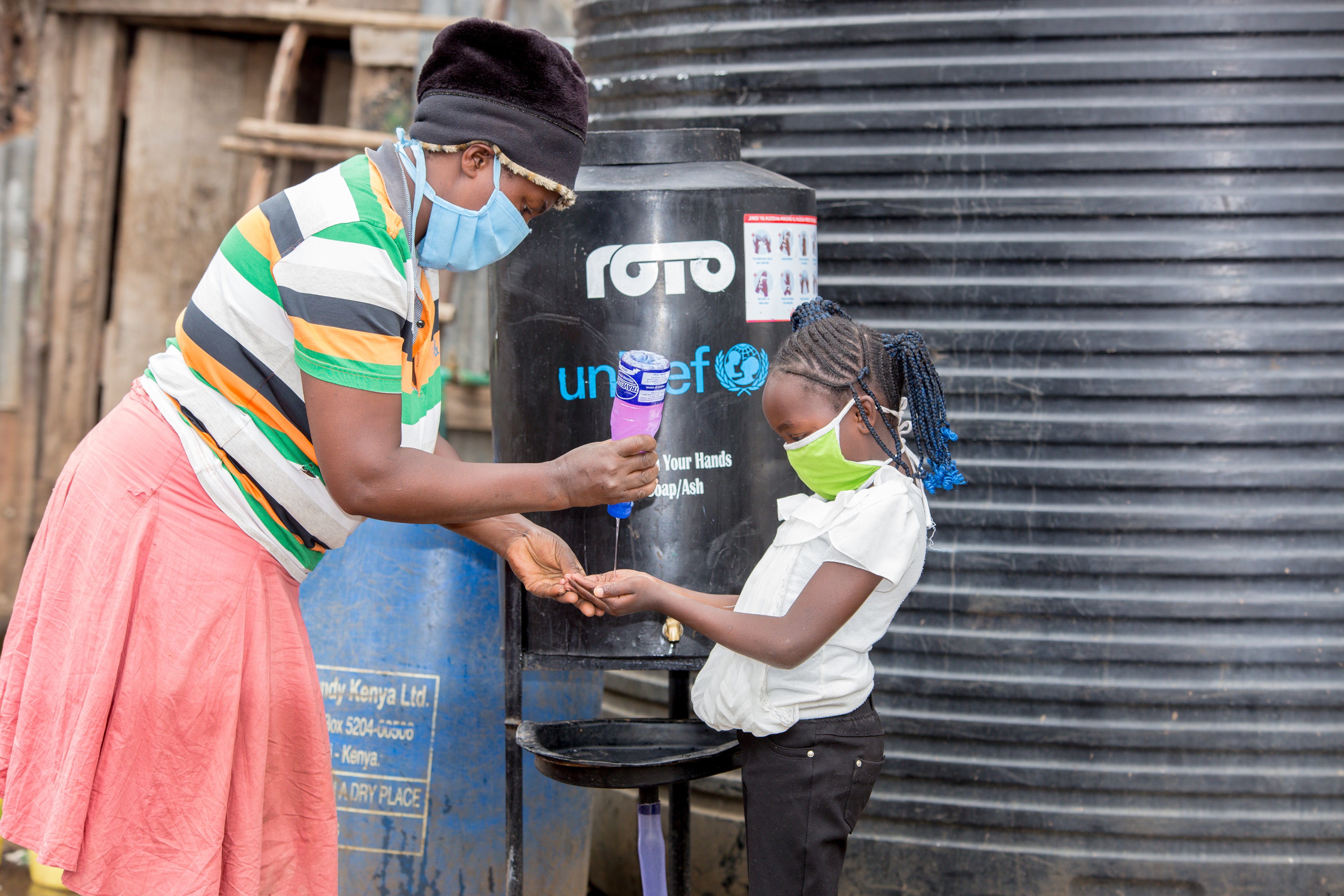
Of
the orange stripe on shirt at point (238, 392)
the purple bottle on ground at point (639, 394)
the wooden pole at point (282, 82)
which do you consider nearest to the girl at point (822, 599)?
the purple bottle on ground at point (639, 394)

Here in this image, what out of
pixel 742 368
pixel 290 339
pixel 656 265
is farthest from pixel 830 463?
pixel 290 339

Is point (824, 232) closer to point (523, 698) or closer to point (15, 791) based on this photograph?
point (523, 698)

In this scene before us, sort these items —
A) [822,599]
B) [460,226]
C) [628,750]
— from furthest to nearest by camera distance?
[628,750] → [822,599] → [460,226]

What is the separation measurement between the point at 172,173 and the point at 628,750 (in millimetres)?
4586

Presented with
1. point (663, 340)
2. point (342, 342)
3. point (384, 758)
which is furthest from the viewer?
point (384, 758)

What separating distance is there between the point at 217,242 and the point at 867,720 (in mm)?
4829

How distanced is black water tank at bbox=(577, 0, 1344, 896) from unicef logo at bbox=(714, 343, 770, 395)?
924 mm

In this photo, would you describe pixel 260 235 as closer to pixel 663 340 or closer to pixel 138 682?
pixel 138 682

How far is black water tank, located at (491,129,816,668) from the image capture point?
2416 millimetres

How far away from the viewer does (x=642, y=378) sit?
2217mm

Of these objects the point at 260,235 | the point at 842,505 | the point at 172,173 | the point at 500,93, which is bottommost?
the point at 842,505

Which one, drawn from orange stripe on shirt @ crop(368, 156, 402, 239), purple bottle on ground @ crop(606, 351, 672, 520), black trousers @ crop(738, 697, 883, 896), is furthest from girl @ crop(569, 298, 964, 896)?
orange stripe on shirt @ crop(368, 156, 402, 239)

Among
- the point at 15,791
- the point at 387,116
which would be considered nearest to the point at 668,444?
the point at 15,791

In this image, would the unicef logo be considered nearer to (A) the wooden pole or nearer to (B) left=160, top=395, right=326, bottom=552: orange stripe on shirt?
(B) left=160, top=395, right=326, bottom=552: orange stripe on shirt
